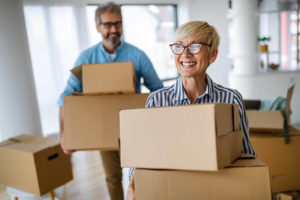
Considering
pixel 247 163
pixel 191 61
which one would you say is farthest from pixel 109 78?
pixel 247 163

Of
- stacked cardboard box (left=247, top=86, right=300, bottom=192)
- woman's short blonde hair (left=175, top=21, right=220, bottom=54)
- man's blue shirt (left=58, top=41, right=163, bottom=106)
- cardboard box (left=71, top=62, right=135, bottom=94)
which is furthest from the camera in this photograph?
stacked cardboard box (left=247, top=86, right=300, bottom=192)

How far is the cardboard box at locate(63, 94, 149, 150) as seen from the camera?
1.34 m

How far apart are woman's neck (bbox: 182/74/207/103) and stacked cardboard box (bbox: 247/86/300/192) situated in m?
0.85

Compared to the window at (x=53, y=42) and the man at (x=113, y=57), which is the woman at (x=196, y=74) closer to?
the man at (x=113, y=57)

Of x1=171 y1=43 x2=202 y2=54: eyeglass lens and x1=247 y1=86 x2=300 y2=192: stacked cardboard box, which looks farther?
x1=247 y1=86 x2=300 y2=192: stacked cardboard box

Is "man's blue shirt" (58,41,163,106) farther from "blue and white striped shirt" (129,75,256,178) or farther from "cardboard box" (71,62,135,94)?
"blue and white striped shirt" (129,75,256,178)

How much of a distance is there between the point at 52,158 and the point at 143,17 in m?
2.82

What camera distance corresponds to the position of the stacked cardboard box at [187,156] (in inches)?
28.5

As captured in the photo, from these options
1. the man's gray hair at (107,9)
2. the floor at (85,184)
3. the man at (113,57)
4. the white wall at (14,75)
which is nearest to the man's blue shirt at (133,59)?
the man at (113,57)

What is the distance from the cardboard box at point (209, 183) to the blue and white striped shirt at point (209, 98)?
33cm

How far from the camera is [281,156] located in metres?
1.82

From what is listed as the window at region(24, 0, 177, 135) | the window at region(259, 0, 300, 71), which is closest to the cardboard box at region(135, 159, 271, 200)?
the window at region(24, 0, 177, 135)

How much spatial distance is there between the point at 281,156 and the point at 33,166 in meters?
1.68

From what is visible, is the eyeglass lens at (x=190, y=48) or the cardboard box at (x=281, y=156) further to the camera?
the cardboard box at (x=281, y=156)
